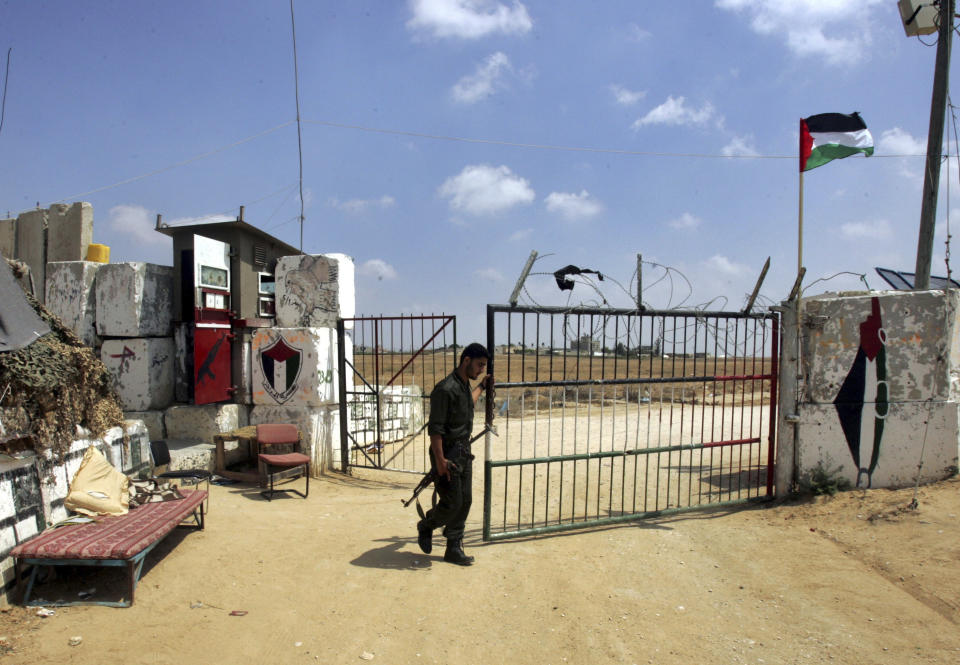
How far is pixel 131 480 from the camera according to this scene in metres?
5.41

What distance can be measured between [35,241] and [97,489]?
683 cm

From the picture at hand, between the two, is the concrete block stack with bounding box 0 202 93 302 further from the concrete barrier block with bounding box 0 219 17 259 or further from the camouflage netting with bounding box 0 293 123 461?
the camouflage netting with bounding box 0 293 123 461

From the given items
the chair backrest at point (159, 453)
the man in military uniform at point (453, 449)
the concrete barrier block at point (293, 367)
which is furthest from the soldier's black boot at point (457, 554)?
the concrete barrier block at point (293, 367)

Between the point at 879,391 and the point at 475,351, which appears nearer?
the point at 475,351

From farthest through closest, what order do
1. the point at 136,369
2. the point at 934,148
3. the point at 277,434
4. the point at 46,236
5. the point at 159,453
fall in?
the point at 46,236
the point at 136,369
the point at 934,148
the point at 277,434
the point at 159,453

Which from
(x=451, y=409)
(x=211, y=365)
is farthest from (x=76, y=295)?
(x=451, y=409)

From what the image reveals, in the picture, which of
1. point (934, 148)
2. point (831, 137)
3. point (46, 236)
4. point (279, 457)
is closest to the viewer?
point (831, 137)

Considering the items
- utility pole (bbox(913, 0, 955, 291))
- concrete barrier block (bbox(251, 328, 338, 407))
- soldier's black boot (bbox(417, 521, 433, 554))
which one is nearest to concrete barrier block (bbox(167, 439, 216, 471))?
concrete barrier block (bbox(251, 328, 338, 407))

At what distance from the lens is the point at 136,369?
8039mm

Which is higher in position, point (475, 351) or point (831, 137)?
point (831, 137)

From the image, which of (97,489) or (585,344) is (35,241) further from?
(585,344)

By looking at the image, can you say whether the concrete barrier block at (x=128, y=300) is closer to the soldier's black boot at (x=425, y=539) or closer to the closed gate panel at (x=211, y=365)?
the closed gate panel at (x=211, y=365)

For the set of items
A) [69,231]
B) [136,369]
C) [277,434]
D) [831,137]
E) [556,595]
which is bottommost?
[556,595]

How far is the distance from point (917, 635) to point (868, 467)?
291 cm
